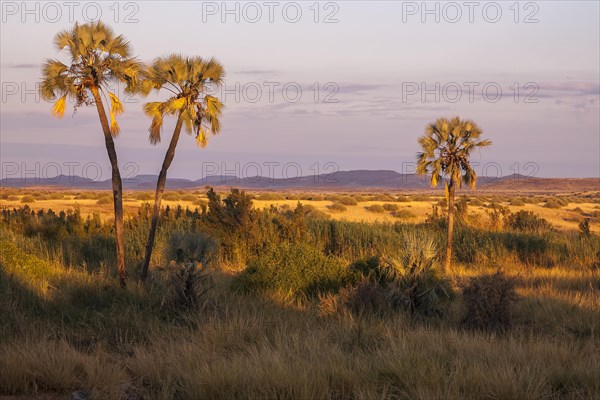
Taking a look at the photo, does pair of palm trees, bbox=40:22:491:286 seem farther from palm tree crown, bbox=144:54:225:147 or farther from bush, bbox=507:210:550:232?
bush, bbox=507:210:550:232

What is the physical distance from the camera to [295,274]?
12.5 metres

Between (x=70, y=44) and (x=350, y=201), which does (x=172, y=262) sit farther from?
(x=350, y=201)

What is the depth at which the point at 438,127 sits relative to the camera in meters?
17.3

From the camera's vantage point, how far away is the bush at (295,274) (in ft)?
40.4

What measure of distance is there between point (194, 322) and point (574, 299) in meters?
6.64

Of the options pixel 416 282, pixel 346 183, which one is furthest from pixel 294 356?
pixel 346 183

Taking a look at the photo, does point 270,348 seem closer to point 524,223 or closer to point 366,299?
point 366,299

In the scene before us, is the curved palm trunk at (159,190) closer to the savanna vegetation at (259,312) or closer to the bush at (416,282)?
the savanna vegetation at (259,312)

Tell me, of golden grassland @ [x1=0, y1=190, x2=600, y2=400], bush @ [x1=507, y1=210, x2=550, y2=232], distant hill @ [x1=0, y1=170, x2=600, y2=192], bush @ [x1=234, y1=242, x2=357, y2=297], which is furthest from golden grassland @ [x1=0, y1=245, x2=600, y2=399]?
distant hill @ [x1=0, y1=170, x2=600, y2=192]

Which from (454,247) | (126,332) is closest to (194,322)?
(126,332)

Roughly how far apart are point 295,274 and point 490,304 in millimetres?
4296

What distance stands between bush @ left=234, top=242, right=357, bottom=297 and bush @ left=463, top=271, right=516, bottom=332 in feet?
11.0

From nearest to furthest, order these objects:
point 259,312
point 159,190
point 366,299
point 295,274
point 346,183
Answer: point 259,312
point 366,299
point 159,190
point 295,274
point 346,183

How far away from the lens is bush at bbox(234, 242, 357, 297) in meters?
12.3
